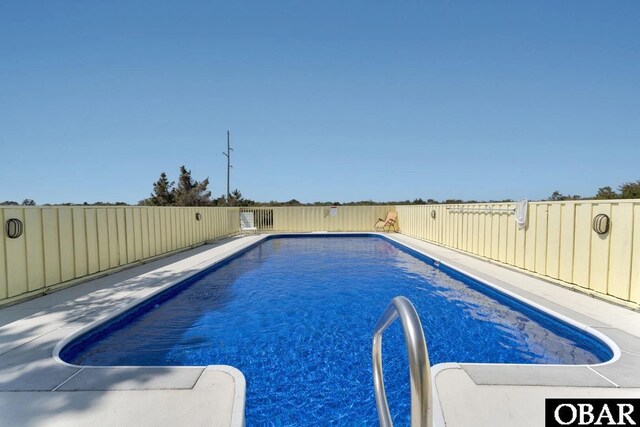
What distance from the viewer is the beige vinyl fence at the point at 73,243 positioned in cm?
395

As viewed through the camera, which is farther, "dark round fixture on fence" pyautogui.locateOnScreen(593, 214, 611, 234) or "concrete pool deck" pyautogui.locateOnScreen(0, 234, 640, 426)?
"dark round fixture on fence" pyautogui.locateOnScreen(593, 214, 611, 234)

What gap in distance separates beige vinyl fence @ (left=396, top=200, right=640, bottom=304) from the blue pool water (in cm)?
109

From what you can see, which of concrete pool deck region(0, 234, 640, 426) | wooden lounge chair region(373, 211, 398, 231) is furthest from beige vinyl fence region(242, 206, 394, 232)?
concrete pool deck region(0, 234, 640, 426)

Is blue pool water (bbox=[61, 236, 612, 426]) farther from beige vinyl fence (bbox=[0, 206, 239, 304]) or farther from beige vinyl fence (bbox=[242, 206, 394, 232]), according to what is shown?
beige vinyl fence (bbox=[242, 206, 394, 232])

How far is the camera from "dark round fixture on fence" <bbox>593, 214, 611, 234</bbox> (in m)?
3.90

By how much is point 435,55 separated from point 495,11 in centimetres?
270

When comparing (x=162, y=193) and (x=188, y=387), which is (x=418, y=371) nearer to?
(x=188, y=387)

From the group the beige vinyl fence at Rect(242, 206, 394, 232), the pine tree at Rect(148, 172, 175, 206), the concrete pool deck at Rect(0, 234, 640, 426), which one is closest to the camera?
the concrete pool deck at Rect(0, 234, 640, 426)

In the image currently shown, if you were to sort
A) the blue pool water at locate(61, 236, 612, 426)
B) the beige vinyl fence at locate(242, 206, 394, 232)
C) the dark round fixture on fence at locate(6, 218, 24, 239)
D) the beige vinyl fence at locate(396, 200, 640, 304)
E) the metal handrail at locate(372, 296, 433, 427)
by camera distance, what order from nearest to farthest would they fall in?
the metal handrail at locate(372, 296, 433, 427) < the blue pool water at locate(61, 236, 612, 426) < the beige vinyl fence at locate(396, 200, 640, 304) < the dark round fixture on fence at locate(6, 218, 24, 239) < the beige vinyl fence at locate(242, 206, 394, 232)

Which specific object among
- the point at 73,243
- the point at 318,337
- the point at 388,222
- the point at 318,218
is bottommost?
the point at 318,337

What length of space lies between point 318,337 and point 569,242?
3.91 metres

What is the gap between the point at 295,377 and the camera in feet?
9.05

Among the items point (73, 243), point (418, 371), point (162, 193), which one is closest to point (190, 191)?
point (162, 193)

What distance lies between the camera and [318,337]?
3.60 metres
